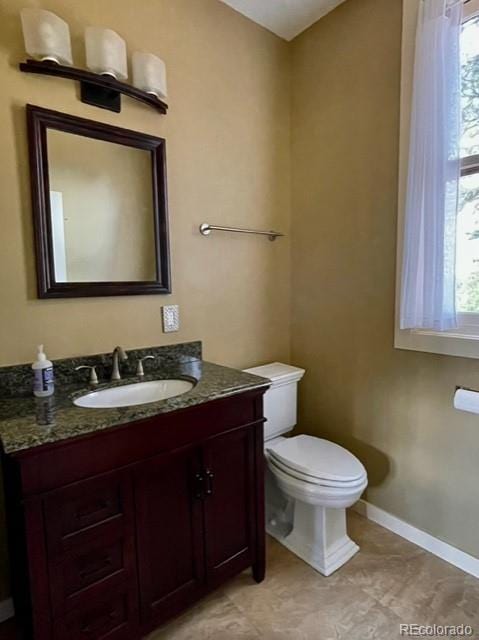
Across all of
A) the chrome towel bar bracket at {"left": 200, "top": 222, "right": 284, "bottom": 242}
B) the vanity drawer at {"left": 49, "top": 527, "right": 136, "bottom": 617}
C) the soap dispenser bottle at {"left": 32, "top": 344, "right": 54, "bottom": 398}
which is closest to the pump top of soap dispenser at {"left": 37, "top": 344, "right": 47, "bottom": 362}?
the soap dispenser bottle at {"left": 32, "top": 344, "right": 54, "bottom": 398}

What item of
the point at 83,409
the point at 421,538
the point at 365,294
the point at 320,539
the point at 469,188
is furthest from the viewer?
the point at 365,294

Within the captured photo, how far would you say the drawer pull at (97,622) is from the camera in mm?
1124

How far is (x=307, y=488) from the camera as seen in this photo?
5.23 feet

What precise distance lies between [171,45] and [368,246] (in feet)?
4.41

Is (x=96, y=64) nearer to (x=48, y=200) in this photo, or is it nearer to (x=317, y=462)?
(x=48, y=200)

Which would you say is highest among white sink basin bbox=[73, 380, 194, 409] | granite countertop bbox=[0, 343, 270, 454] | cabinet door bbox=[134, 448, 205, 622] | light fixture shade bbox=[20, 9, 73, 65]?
light fixture shade bbox=[20, 9, 73, 65]

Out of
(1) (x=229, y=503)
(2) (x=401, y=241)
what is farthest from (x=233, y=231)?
(1) (x=229, y=503)

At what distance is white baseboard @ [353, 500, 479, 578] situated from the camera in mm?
1631

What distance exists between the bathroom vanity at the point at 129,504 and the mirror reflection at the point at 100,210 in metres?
0.56

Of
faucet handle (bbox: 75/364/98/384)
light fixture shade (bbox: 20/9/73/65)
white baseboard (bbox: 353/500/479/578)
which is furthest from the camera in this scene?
white baseboard (bbox: 353/500/479/578)

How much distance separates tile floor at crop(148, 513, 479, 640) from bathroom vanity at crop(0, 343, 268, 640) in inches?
5.7

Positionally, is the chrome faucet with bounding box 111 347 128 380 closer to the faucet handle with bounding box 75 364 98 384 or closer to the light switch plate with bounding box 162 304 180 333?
the faucet handle with bounding box 75 364 98 384

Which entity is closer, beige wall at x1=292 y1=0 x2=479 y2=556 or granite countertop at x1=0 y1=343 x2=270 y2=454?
granite countertop at x1=0 y1=343 x2=270 y2=454

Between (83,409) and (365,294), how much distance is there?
1442mm
